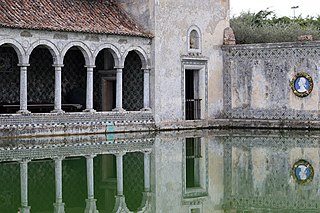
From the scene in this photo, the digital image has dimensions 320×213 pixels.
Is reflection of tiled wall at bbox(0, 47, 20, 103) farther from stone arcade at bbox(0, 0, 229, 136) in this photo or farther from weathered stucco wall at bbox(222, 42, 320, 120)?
weathered stucco wall at bbox(222, 42, 320, 120)

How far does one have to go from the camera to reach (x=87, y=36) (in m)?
21.7

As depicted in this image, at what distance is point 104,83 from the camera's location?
25.0 metres

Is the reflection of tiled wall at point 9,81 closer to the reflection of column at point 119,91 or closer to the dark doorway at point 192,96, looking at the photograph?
the reflection of column at point 119,91

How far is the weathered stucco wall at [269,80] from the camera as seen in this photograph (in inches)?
936

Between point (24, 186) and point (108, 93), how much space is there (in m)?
14.3

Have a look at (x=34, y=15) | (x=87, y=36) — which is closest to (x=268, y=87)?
(x=87, y=36)

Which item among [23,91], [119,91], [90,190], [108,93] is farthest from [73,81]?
[90,190]

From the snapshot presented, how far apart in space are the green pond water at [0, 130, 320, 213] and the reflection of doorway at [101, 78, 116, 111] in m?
5.90

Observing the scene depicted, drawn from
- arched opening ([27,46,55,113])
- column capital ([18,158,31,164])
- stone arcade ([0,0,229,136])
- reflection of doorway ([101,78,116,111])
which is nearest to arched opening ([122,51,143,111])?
stone arcade ([0,0,229,136])

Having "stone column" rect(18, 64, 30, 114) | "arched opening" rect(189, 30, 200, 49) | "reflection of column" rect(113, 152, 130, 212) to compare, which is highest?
"arched opening" rect(189, 30, 200, 49)

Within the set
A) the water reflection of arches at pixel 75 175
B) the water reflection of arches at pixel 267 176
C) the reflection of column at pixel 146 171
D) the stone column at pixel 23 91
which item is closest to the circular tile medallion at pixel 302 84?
the water reflection of arches at pixel 267 176

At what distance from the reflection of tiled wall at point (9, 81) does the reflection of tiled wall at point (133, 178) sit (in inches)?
348

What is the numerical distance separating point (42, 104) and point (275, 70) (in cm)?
870

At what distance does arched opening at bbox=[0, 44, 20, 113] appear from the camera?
2283 cm
